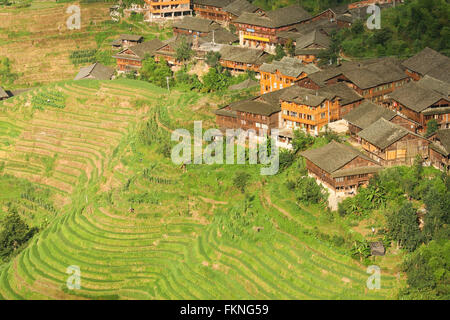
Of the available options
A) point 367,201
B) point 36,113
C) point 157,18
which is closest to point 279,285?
point 367,201

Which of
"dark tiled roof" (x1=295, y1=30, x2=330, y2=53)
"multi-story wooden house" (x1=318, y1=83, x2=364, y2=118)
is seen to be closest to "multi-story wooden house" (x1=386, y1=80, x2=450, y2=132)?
"multi-story wooden house" (x1=318, y1=83, x2=364, y2=118)

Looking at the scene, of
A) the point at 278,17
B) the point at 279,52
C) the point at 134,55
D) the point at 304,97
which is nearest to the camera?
the point at 304,97

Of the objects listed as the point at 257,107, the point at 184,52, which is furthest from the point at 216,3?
the point at 257,107

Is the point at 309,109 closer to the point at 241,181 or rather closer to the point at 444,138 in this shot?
the point at 241,181

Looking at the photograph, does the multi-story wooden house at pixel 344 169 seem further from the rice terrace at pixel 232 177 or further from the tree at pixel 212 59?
the tree at pixel 212 59
